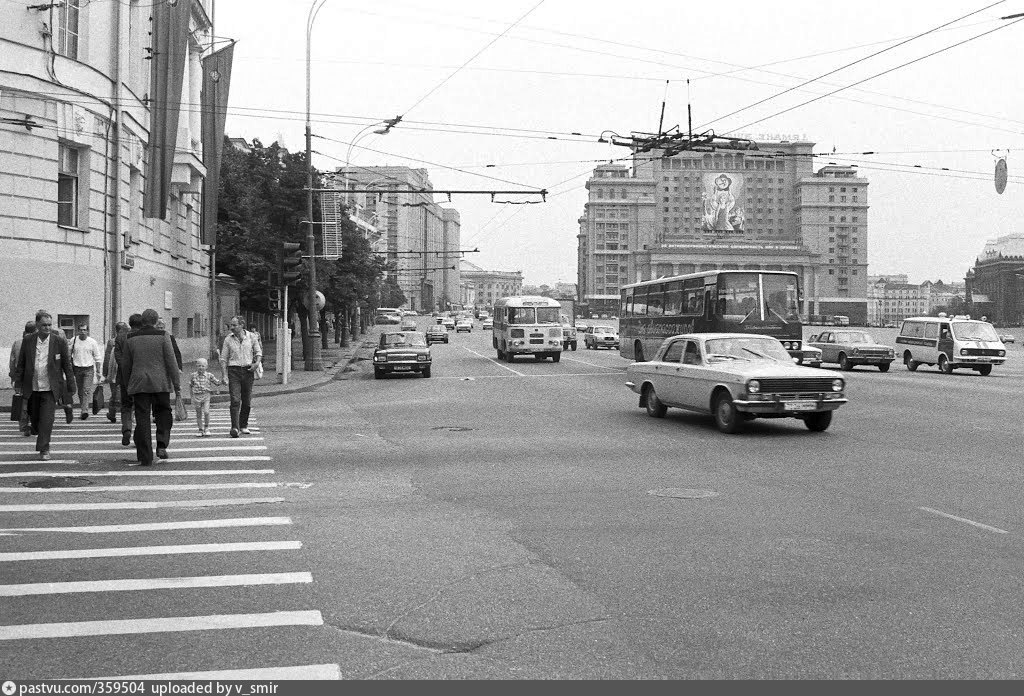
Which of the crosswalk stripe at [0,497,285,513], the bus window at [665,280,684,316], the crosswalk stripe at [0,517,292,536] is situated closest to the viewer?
the crosswalk stripe at [0,517,292,536]

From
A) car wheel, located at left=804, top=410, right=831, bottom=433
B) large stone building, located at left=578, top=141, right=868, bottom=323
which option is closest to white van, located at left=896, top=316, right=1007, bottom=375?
car wheel, located at left=804, top=410, right=831, bottom=433

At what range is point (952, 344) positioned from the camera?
3625 cm

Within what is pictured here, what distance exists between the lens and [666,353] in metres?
18.3

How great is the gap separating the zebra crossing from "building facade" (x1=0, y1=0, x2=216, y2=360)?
1422 centimetres

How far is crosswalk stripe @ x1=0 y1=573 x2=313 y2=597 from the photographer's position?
20.1ft

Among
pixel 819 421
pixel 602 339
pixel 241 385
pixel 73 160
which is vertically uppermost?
pixel 73 160

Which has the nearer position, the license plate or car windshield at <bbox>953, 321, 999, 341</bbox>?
the license plate

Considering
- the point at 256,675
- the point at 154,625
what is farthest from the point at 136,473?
the point at 256,675

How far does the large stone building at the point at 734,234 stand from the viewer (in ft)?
495

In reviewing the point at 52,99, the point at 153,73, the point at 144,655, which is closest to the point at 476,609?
the point at 144,655

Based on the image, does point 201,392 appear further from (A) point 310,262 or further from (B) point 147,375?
(A) point 310,262

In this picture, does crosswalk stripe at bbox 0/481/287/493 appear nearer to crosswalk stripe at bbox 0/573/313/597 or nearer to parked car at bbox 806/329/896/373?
crosswalk stripe at bbox 0/573/313/597

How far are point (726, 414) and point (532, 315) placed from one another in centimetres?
2922

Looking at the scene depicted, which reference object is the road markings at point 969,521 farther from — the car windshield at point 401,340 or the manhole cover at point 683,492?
the car windshield at point 401,340
